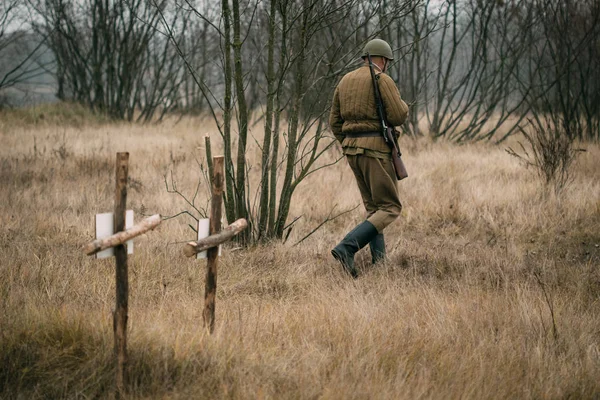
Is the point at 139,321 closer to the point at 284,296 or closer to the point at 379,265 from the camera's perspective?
the point at 284,296

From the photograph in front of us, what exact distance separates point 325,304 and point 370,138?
1385 millimetres

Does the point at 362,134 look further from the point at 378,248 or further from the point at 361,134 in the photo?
the point at 378,248

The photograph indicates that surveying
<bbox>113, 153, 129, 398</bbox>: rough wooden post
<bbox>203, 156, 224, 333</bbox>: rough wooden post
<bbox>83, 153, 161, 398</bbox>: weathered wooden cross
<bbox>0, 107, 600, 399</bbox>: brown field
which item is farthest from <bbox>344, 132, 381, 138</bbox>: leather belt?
<bbox>113, 153, 129, 398</bbox>: rough wooden post

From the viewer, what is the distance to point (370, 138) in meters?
4.41

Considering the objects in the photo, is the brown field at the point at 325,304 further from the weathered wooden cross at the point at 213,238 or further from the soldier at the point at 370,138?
the soldier at the point at 370,138

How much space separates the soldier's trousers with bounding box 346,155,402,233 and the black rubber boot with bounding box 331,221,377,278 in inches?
2.5

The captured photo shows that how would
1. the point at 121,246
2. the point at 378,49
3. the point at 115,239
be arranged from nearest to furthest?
the point at 115,239 → the point at 121,246 → the point at 378,49

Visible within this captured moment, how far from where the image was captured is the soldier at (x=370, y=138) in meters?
4.35

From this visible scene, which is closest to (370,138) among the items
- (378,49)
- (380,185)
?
(380,185)

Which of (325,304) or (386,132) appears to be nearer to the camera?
(325,304)

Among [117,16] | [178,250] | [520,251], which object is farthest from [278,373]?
[117,16]

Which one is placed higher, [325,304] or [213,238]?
[213,238]

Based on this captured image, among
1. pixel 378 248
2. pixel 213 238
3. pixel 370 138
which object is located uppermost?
pixel 370 138

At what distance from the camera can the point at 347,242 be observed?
4.43m
